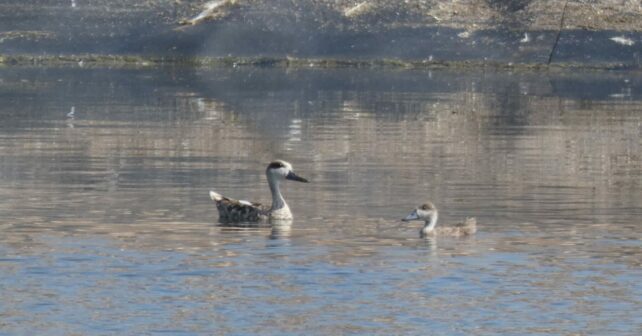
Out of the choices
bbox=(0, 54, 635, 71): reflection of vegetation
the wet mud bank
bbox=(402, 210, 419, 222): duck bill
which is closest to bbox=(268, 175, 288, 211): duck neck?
bbox=(402, 210, 419, 222): duck bill

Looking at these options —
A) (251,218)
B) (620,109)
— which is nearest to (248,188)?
(251,218)

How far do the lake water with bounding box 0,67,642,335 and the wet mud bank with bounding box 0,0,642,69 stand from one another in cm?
1259

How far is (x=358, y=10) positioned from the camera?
51156mm

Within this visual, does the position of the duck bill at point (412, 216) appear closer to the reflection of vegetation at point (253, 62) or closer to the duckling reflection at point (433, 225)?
the duckling reflection at point (433, 225)

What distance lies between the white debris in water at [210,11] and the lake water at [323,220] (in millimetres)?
14630

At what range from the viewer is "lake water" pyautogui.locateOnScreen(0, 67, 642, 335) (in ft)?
44.6

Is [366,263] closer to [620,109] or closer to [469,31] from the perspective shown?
[620,109]

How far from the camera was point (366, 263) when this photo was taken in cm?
1563

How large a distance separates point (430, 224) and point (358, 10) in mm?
33920

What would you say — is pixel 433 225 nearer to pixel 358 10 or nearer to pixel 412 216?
pixel 412 216

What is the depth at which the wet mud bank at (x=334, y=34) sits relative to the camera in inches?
1928

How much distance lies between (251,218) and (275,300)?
480cm

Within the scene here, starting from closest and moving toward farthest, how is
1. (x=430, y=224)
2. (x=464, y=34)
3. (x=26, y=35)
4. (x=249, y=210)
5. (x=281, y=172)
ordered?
(x=430, y=224) → (x=249, y=210) → (x=281, y=172) → (x=464, y=34) → (x=26, y=35)

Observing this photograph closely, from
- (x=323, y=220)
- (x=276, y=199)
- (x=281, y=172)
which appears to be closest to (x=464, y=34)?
(x=281, y=172)
